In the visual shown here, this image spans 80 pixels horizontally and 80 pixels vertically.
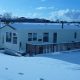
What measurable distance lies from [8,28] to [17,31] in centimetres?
183

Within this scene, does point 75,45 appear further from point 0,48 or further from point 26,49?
point 0,48

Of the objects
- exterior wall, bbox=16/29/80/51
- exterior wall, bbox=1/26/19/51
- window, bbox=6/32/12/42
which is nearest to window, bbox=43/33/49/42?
exterior wall, bbox=16/29/80/51

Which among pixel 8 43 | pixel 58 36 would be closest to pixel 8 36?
pixel 8 43

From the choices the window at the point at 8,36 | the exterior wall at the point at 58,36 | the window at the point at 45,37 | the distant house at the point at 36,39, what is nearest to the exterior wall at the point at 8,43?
the distant house at the point at 36,39

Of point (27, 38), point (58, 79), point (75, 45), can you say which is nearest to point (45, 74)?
point (58, 79)

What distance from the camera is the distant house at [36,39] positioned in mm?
19219

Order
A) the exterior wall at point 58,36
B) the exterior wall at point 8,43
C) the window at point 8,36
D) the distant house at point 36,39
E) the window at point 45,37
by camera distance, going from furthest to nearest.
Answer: the window at point 8,36 < the window at point 45,37 < the exterior wall at point 8,43 < the exterior wall at point 58,36 < the distant house at point 36,39

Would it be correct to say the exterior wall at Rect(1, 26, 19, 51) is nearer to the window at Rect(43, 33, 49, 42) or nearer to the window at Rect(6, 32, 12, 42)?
the window at Rect(6, 32, 12, 42)

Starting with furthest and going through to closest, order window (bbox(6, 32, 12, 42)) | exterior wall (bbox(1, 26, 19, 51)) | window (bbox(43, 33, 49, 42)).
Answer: window (bbox(6, 32, 12, 42))
window (bbox(43, 33, 49, 42))
exterior wall (bbox(1, 26, 19, 51))

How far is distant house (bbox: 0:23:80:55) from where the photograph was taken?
757 inches

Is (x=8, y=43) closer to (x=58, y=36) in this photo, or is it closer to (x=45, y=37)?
(x=45, y=37)

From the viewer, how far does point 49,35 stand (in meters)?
21.6

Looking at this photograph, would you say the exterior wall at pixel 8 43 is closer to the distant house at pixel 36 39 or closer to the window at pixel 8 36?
the distant house at pixel 36 39

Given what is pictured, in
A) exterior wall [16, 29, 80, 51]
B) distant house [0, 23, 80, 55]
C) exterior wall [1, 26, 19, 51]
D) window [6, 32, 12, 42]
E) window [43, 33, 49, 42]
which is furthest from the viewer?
window [6, 32, 12, 42]
